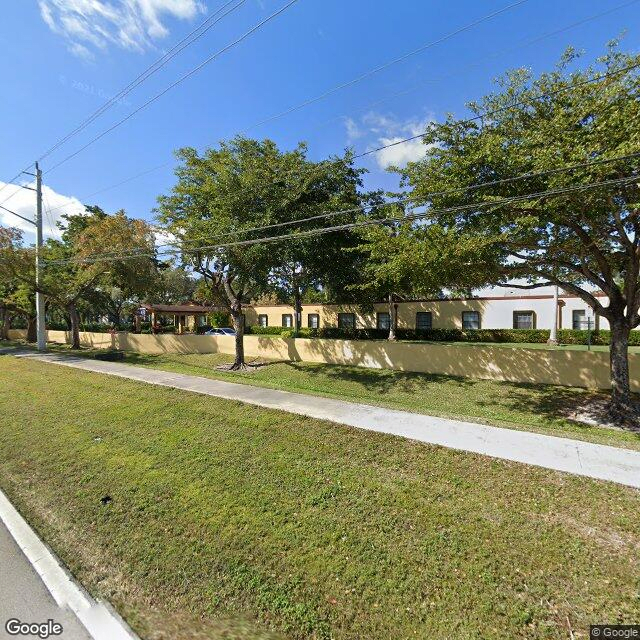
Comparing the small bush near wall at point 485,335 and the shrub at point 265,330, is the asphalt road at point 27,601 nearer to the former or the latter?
the small bush near wall at point 485,335

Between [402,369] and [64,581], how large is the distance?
43.9ft

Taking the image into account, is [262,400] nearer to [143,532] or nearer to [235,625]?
[143,532]

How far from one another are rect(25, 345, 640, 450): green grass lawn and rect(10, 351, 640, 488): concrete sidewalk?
0.69 m

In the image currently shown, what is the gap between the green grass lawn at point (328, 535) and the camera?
104 inches

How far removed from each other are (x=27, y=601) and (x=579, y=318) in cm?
2820

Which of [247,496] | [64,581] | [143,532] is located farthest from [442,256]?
[64,581]

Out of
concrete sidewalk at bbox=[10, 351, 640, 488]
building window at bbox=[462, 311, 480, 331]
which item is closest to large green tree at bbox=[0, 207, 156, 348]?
concrete sidewalk at bbox=[10, 351, 640, 488]

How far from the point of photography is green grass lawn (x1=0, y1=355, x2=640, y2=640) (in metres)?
2.65

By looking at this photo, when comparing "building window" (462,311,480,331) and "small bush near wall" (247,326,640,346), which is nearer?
"small bush near wall" (247,326,640,346)

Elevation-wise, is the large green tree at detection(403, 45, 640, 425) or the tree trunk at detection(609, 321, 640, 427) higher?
the large green tree at detection(403, 45, 640, 425)

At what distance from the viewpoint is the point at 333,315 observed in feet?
103

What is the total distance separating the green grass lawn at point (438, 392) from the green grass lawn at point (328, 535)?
2698 mm

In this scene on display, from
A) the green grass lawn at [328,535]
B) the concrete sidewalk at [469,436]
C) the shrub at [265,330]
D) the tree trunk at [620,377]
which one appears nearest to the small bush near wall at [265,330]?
the shrub at [265,330]

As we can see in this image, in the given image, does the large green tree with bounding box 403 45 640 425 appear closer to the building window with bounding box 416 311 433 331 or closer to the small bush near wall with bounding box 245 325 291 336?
the building window with bounding box 416 311 433 331
